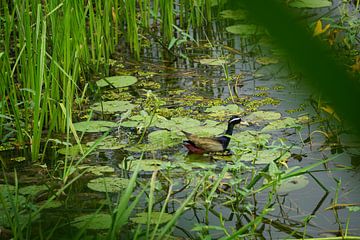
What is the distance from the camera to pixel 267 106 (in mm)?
3684

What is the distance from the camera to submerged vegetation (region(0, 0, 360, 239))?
252 cm

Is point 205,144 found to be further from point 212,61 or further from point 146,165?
point 212,61

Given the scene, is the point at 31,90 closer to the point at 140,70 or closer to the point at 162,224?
the point at 162,224

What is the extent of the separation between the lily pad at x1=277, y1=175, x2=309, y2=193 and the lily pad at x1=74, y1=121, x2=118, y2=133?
0.87 metres

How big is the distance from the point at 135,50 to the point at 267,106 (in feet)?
3.28

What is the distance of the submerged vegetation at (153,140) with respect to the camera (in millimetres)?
2520

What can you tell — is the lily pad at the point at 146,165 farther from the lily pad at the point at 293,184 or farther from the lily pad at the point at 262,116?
the lily pad at the point at 262,116

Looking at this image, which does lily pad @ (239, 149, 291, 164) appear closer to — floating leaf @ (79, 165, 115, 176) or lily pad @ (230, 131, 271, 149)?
lily pad @ (230, 131, 271, 149)

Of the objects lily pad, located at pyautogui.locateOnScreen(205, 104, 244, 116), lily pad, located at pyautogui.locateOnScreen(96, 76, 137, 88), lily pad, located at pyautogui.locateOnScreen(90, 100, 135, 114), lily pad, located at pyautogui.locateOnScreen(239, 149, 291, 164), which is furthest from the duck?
lily pad, located at pyautogui.locateOnScreen(96, 76, 137, 88)

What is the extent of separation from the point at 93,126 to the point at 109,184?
0.60 metres

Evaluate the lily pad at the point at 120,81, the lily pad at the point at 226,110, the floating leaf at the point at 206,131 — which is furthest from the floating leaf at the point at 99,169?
the lily pad at the point at 120,81

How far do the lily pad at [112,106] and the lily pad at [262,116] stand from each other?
55cm

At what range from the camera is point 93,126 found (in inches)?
135

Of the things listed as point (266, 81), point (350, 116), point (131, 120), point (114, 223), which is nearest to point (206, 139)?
point (131, 120)
